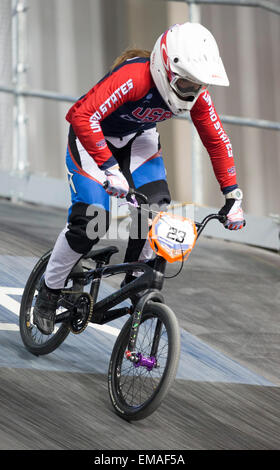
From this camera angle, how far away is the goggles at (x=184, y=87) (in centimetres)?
514

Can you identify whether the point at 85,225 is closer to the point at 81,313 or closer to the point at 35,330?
the point at 81,313

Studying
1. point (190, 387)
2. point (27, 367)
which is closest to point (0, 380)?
point (27, 367)

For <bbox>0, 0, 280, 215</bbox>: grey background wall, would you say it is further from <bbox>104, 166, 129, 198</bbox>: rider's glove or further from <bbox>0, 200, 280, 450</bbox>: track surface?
<bbox>104, 166, 129, 198</bbox>: rider's glove

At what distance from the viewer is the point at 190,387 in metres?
5.86

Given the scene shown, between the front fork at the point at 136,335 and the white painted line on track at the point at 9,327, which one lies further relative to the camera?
the white painted line on track at the point at 9,327

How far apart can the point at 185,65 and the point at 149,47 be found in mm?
8158

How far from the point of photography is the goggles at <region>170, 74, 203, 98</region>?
514 centimetres

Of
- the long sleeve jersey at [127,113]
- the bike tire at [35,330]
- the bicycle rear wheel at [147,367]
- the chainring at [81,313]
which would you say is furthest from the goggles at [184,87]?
the bike tire at [35,330]

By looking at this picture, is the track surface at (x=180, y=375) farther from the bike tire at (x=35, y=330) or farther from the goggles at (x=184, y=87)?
the goggles at (x=184, y=87)

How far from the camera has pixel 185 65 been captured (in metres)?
5.01

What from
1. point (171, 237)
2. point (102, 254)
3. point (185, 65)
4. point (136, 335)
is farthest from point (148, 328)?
point (185, 65)

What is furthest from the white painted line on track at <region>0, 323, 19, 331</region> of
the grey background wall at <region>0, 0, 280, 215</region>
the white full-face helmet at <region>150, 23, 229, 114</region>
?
the grey background wall at <region>0, 0, 280, 215</region>

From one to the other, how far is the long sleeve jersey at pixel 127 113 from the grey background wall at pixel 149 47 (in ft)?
15.3

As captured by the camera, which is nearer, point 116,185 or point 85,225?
point 116,185
